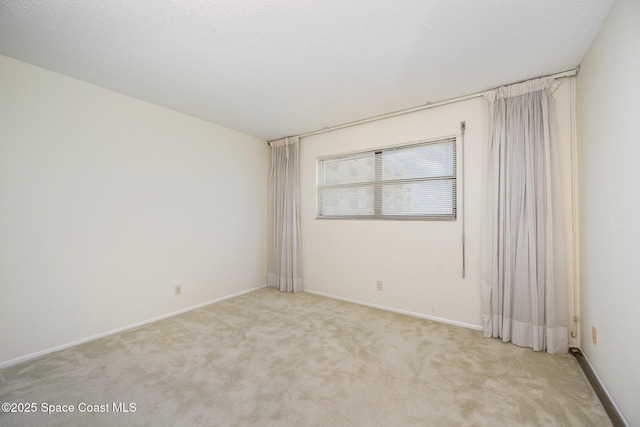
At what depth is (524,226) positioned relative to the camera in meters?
2.25

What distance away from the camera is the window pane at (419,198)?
2832mm

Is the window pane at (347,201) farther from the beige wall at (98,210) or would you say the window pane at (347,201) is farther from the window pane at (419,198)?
the beige wall at (98,210)

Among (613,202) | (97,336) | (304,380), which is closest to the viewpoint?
(613,202)

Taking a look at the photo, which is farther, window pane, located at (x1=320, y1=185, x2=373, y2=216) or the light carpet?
window pane, located at (x1=320, y1=185, x2=373, y2=216)

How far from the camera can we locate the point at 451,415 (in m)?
1.47

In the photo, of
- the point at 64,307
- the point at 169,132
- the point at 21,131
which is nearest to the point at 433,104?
the point at 169,132

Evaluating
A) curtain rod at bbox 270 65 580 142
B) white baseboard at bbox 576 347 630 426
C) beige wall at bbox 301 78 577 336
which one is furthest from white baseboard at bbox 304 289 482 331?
curtain rod at bbox 270 65 580 142

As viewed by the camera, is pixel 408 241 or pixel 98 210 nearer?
pixel 98 210

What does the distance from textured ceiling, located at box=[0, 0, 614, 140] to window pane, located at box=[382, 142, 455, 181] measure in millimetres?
553

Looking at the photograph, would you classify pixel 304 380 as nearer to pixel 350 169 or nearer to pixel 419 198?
pixel 419 198

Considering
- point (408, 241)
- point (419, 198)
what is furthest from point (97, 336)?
point (419, 198)

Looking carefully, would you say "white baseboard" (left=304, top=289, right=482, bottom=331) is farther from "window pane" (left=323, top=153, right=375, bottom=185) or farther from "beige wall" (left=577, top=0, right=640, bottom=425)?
"window pane" (left=323, top=153, right=375, bottom=185)

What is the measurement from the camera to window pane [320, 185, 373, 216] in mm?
3400

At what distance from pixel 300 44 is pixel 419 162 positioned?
1858 mm
